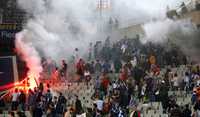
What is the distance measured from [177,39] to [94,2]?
8026 millimetres

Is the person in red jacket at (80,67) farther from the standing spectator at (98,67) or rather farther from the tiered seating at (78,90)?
the standing spectator at (98,67)

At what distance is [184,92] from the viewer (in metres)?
24.8

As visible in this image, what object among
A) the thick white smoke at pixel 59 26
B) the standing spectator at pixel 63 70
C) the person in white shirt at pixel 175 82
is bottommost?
the person in white shirt at pixel 175 82

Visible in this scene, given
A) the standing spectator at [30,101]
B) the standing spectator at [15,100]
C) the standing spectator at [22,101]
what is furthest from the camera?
the standing spectator at [15,100]

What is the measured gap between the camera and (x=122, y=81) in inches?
1036

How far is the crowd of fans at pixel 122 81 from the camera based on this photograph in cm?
2325

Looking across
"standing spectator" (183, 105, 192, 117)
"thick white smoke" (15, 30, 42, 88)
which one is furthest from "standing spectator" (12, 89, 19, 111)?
"standing spectator" (183, 105, 192, 117)

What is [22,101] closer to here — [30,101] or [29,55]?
[30,101]

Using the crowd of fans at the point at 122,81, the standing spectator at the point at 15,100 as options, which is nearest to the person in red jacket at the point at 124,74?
the crowd of fans at the point at 122,81

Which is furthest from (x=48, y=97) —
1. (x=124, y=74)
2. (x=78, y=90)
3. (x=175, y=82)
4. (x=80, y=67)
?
(x=175, y=82)

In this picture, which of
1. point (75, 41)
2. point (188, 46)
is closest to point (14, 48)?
point (75, 41)

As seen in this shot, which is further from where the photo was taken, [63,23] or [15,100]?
[63,23]

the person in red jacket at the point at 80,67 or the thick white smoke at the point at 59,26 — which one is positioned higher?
the thick white smoke at the point at 59,26

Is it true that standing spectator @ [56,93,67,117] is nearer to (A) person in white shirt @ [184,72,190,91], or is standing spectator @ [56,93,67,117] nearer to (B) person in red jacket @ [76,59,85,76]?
(B) person in red jacket @ [76,59,85,76]
